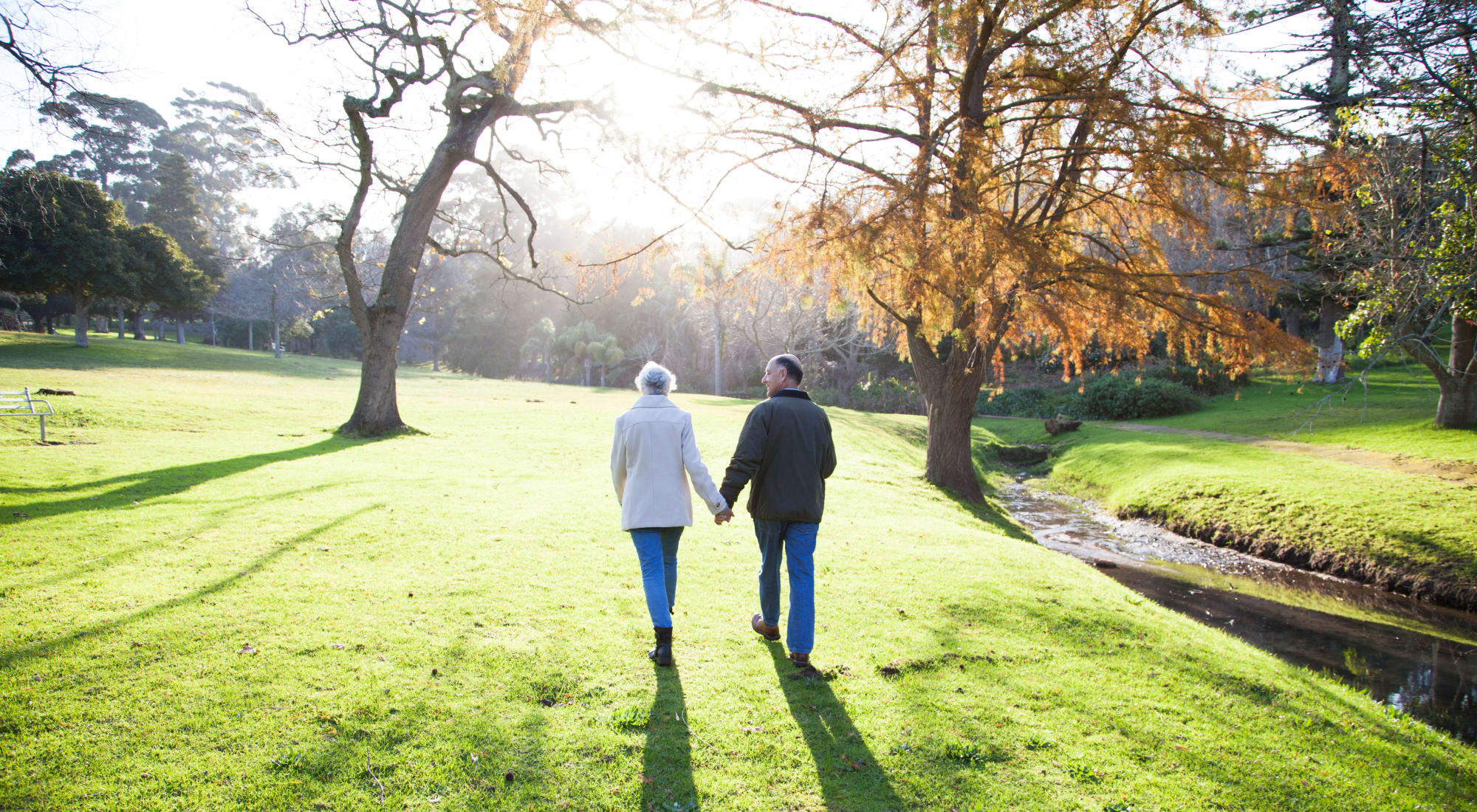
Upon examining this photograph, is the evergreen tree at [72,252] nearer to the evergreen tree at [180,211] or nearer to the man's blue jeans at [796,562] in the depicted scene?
the evergreen tree at [180,211]

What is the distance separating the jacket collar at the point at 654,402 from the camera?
15.8ft

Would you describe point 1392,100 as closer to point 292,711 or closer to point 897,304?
point 897,304

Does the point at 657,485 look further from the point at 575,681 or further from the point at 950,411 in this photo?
the point at 950,411

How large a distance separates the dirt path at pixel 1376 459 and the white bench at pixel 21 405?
2626cm

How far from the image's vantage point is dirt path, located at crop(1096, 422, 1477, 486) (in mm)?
13297

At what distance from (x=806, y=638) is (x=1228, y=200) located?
9706mm

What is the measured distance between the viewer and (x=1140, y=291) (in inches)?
403

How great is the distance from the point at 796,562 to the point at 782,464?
72 cm

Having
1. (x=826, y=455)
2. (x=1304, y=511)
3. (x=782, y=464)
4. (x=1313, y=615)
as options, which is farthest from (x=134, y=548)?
(x=1304, y=511)

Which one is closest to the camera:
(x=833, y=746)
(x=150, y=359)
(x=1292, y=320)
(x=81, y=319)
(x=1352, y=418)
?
(x=833, y=746)

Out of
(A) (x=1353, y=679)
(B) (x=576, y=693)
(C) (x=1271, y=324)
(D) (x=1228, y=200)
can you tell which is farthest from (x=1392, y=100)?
(B) (x=576, y=693)

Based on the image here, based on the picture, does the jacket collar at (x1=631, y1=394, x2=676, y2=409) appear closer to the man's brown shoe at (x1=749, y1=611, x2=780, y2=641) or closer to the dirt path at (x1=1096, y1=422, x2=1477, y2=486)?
the man's brown shoe at (x1=749, y1=611, x2=780, y2=641)

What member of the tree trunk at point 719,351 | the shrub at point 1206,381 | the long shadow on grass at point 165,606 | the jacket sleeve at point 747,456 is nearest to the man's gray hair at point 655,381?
the jacket sleeve at point 747,456

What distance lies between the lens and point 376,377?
1648 cm
